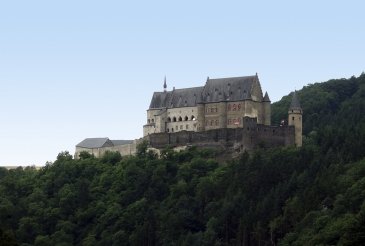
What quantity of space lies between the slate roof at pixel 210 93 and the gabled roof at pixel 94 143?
9571mm

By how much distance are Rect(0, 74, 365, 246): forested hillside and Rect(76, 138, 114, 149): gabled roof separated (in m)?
2.58

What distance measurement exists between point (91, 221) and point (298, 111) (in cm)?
2746

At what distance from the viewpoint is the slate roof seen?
439ft

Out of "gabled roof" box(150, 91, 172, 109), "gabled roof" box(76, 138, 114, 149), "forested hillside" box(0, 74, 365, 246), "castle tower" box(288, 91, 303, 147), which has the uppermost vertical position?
"gabled roof" box(150, 91, 172, 109)

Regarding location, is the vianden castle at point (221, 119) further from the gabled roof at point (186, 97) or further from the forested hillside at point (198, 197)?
the forested hillside at point (198, 197)

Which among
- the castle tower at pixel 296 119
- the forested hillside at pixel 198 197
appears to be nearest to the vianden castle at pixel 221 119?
the castle tower at pixel 296 119

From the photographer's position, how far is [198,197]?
127m

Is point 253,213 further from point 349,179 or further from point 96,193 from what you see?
point 96,193

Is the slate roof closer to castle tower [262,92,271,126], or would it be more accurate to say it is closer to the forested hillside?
castle tower [262,92,271,126]

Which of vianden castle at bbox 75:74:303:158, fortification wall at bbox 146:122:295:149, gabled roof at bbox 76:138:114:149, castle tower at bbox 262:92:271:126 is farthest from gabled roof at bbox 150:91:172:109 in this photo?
castle tower at bbox 262:92:271:126

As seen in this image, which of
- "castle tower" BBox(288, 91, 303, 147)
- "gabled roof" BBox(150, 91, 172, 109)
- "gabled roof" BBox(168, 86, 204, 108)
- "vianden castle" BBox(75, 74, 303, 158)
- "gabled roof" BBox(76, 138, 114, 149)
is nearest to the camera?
"vianden castle" BBox(75, 74, 303, 158)

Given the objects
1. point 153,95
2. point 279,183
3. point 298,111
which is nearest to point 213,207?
point 279,183

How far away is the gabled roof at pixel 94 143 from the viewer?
14962 cm

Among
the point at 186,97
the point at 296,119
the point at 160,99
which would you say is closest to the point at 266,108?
the point at 296,119
